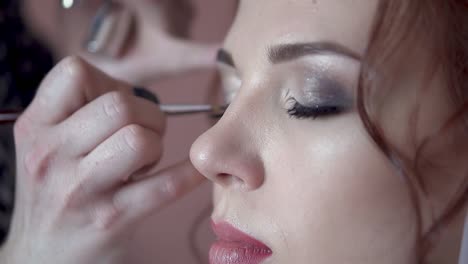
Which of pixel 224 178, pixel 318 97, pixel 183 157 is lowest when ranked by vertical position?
pixel 183 157

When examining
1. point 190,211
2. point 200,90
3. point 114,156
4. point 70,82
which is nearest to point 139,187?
point 114,156

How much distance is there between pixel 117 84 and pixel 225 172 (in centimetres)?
29

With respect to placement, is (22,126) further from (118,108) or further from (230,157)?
(230,157)

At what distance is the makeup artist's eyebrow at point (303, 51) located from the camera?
0.52 metres

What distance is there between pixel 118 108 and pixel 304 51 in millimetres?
265

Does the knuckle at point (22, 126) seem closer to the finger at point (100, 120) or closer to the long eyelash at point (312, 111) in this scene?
the finger at point (100, 120)

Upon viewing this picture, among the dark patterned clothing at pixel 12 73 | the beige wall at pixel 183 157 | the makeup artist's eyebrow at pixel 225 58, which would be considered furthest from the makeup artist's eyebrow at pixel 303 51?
the dark patterned clothing at pixel 12 73

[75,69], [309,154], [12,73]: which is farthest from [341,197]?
[12,73]

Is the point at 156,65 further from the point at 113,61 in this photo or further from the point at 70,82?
the point at 70,82

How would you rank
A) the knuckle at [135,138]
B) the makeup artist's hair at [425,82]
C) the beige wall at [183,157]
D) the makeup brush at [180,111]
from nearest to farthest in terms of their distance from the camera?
1. the makeup artist's hair at [425,82]
2. the knuckle at [135,138]
3. the makeup brush at [180,111]
4. the beige wall at [183,157]

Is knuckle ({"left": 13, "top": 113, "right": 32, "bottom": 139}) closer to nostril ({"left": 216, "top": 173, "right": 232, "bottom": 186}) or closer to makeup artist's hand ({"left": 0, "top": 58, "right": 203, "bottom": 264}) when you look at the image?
makeup artist's hand ({"left": 0, "top": 58, "right": 203, "bottom": 264})

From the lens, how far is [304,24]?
544mm

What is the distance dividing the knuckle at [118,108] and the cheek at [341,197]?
0.23 meters

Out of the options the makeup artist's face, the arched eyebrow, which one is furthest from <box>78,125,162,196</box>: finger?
the makeup artist's face
